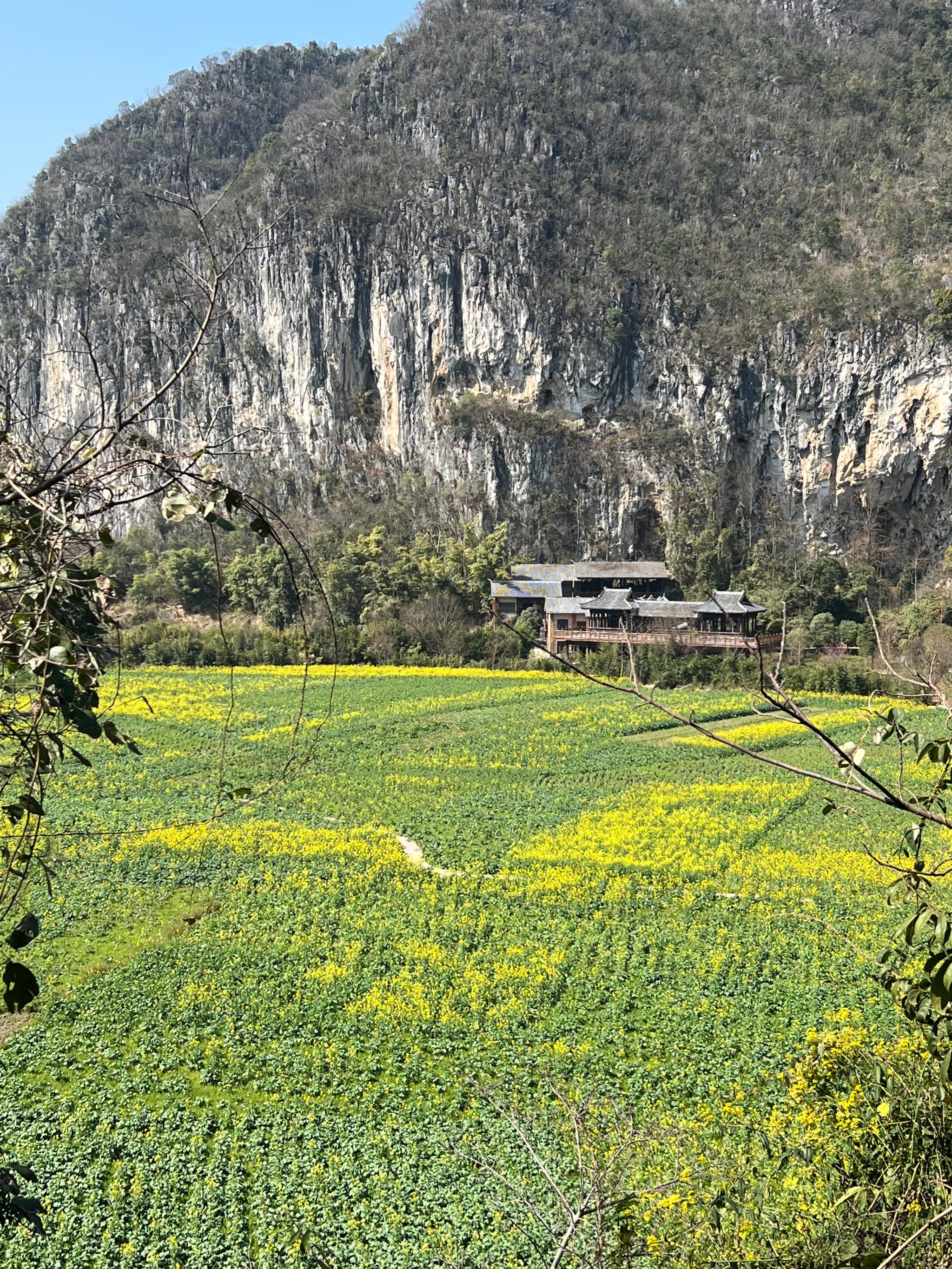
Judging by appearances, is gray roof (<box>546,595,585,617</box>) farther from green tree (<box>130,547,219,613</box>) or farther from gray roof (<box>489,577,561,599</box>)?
green tree (<box>130,547,219,613</box>)

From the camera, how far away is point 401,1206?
6035 millimetres

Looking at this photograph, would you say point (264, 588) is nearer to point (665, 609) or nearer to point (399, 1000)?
point (665, 609)

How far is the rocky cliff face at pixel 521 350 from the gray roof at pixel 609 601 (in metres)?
15.3

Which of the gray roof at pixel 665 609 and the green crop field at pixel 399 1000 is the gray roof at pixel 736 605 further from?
the green crop field at pixel 399 1000

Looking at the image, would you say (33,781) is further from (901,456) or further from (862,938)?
(901,456)

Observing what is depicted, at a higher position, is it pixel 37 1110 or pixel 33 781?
pixel 33 781

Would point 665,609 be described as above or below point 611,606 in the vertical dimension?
below

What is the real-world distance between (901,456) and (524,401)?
2421 centimetres

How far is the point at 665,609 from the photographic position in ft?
138

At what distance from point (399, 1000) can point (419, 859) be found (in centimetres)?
532

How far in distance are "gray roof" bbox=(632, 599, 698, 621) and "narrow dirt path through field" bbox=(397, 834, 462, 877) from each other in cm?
2759

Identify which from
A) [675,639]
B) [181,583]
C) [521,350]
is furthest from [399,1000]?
[521,350]

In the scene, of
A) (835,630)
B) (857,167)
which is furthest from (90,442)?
(857,167)

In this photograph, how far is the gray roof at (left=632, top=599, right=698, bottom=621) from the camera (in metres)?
41.5
